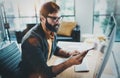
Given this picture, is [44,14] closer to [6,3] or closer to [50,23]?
[50,23]

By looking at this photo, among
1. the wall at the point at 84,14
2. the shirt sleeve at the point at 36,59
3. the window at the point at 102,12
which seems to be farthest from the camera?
the window at the point at 102,12

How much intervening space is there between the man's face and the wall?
333cm

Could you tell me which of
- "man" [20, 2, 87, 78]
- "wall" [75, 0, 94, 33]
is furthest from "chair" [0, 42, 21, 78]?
"wall" [75, 0, 94, 33]

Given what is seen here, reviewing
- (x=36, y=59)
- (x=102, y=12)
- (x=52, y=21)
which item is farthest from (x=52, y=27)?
(x=102, y=12)

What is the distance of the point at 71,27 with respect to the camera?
14.7ft

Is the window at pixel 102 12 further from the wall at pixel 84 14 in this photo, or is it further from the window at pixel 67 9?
the window at pixel 67 9

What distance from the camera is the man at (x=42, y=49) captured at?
1.35 metres

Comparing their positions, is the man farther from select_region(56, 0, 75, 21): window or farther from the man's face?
select_region(56, 0, 75, 21): window

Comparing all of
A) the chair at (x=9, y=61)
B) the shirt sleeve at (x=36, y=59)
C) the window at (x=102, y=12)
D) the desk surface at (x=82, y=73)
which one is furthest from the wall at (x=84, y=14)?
the shirt sleeve at (x=36, y=59)

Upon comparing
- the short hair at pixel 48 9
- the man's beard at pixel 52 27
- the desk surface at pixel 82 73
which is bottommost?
the desk surface at pixel 82 73

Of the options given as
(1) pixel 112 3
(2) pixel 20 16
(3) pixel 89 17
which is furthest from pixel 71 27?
(2) pixel 20 16

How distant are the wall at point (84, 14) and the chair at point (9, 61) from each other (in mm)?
3263

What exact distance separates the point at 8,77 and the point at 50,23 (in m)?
0.62

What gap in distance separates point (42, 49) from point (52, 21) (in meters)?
0.26
